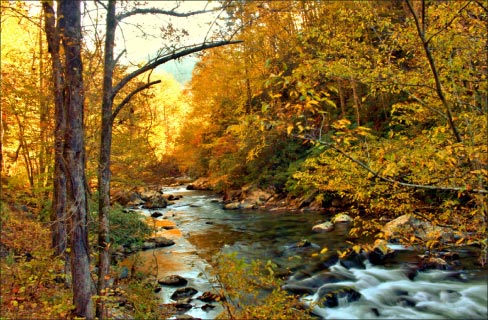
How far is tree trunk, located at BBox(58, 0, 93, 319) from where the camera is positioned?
170 inches

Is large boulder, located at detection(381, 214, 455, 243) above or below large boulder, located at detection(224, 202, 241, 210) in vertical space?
above

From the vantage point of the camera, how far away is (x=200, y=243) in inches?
526

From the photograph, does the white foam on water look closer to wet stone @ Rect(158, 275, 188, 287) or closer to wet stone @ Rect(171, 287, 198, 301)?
wet stone @ Rect(171, 287, 198, 301)

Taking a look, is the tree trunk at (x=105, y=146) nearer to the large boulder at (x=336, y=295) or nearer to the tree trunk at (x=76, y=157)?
the tree trunk at (x=76, y=157)

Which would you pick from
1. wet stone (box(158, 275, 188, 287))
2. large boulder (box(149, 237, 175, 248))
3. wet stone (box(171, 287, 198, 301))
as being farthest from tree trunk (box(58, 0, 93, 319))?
large boulder (box(149, 237, 175, 248))

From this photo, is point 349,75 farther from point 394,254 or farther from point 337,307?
point 394,254

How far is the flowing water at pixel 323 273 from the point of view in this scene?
7531mm

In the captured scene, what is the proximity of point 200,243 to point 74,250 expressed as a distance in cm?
905

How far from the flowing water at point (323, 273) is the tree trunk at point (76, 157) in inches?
63.2

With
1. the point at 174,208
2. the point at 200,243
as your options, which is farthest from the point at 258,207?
the point at 200,243

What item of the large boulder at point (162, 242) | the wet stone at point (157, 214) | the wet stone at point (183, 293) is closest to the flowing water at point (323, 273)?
the wet stone at point (183, 293)

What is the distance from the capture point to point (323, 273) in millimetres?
9531

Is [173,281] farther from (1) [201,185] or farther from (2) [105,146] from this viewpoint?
(1) [201,185]

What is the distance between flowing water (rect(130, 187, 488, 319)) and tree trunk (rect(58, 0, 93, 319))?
160 centimetres
